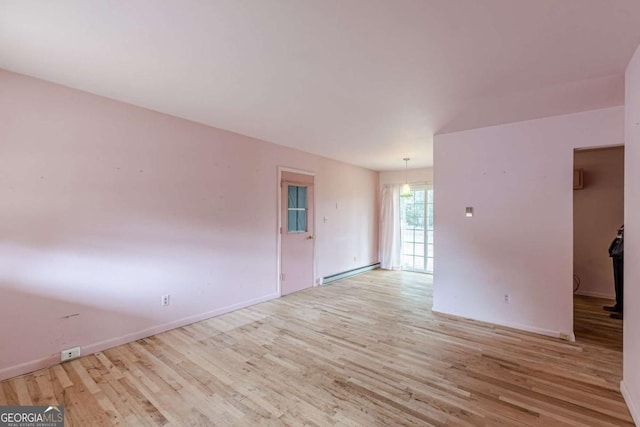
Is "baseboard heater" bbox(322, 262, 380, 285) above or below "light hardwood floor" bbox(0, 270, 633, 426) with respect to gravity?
above

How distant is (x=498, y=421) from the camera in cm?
187

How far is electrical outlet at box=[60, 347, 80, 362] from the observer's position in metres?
2.56

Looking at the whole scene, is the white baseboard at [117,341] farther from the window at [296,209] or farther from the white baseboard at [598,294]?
the white baseboard at [598,294]

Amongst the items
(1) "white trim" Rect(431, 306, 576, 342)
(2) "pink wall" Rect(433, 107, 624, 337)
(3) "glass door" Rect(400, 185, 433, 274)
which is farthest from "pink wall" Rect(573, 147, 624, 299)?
(3) "glass door" Rect(400, 185, 433, 274)

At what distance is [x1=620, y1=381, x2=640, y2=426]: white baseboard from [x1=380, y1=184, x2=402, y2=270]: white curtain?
483 cm

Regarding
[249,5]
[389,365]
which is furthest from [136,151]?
[389,365]

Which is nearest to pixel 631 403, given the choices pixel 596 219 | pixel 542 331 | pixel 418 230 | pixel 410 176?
pixel 542 331

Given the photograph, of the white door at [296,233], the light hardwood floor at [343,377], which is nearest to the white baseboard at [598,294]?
the light hardwood floor at [343,377]

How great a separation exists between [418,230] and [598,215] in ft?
10.2

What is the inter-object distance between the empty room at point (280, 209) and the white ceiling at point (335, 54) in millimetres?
18

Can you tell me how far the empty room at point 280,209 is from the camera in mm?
1848

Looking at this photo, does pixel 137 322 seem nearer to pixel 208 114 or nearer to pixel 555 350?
pixel 208 114

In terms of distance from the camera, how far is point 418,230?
6840 millimetres

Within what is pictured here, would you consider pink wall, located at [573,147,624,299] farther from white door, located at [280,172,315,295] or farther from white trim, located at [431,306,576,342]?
white door, located at [280,172,315,295]
